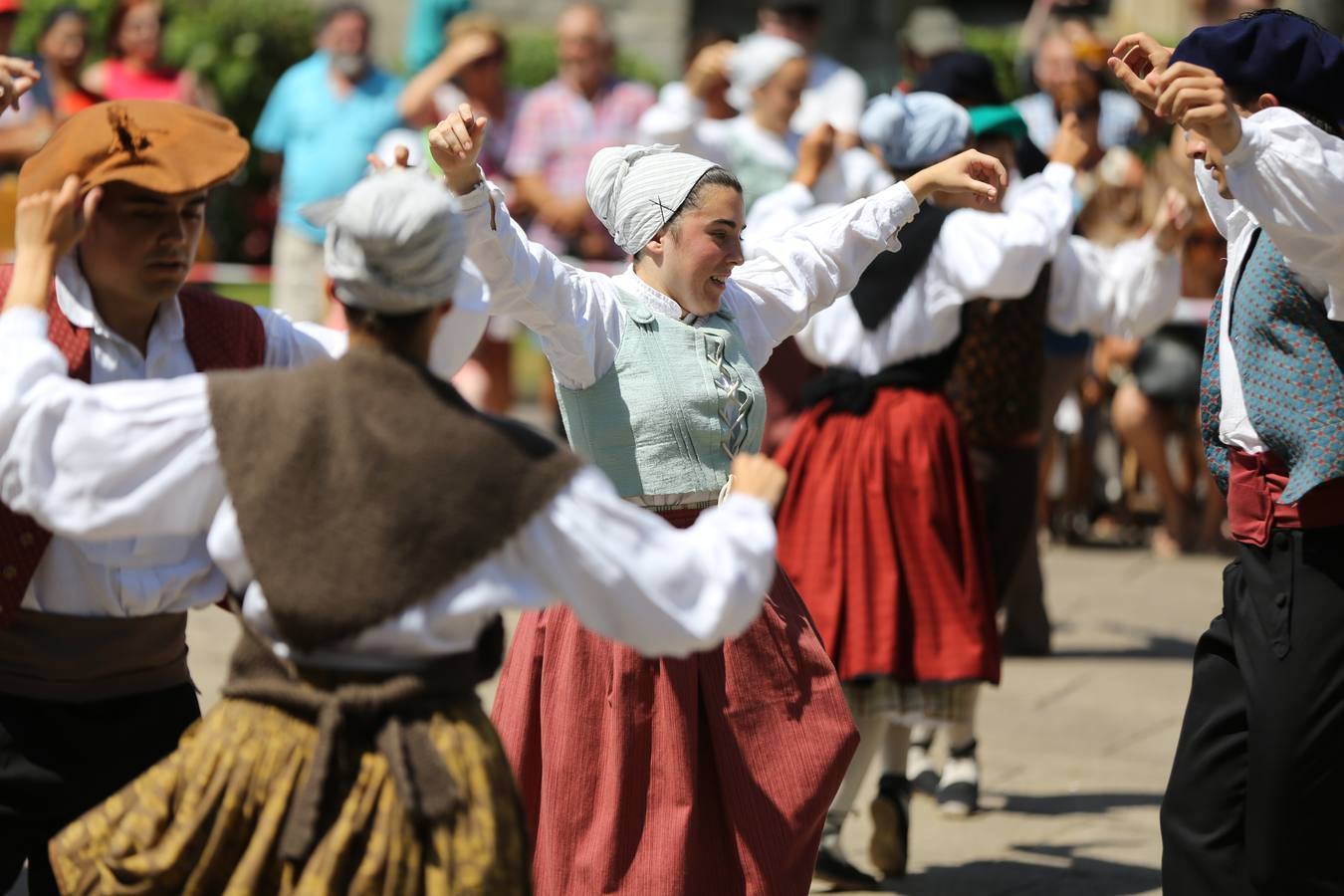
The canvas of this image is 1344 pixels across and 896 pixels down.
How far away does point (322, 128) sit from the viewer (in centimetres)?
970

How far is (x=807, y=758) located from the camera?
399cm

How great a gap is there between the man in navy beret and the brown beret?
155 centimetres

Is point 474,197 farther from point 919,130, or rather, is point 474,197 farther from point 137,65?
point 137,65

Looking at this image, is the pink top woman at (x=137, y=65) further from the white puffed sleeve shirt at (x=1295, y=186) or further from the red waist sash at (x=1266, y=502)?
the white puffed sleeve shirt at (x=1295, y=186)

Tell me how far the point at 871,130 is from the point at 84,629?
112 inches

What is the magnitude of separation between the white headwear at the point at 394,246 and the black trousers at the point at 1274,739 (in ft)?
5.88

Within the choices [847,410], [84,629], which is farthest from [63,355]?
[847,410]

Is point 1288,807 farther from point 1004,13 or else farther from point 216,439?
point 1004,13

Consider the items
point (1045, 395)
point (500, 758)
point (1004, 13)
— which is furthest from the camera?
point (1004, 13)

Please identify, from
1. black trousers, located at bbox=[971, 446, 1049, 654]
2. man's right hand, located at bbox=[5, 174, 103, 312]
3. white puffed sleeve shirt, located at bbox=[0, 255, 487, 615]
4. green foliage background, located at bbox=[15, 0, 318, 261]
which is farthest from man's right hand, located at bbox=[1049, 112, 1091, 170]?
green foliage background, located at bbox=[15, 0, 318, 261]

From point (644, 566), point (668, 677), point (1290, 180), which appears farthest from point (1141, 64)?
point (644, 566)

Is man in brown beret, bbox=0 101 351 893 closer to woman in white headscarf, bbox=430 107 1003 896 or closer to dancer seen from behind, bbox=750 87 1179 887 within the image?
woman in white headscarf, bbox=430 107 1003 896

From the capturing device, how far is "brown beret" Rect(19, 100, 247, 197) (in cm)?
314

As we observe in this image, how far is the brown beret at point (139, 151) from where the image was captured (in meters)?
3.14
